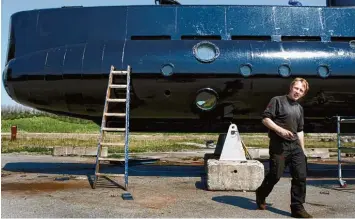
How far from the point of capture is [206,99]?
324 inches

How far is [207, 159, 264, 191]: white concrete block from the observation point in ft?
22.4

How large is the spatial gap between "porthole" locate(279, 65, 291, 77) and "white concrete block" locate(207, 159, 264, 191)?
2.11m

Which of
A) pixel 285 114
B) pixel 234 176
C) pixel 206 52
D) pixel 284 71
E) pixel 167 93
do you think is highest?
pixel 206 52

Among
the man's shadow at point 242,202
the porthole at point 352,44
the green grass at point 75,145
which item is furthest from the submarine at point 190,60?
the green grass at point 75,145

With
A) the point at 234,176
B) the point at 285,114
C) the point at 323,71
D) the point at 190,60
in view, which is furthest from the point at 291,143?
the point at 323,71

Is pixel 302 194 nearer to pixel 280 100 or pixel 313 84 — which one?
pixel 280 100

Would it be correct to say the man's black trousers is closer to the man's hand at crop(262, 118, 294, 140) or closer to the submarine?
the man's hand at crop(262, 118, 294, 140)

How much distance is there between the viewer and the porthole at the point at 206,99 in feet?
26.8

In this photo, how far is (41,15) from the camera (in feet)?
29.3

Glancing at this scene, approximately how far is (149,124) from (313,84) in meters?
3.54

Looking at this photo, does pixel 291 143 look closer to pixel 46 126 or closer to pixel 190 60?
pixel 190 60

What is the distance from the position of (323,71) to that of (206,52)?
91.7 inches

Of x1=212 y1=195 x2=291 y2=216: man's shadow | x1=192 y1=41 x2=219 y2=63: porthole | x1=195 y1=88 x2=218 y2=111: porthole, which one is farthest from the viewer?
x1=195 y1=88 x2=218 y2=111: porthole

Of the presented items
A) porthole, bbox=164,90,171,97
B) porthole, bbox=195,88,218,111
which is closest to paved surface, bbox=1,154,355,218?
porthole, bbox=195,88,218,111
